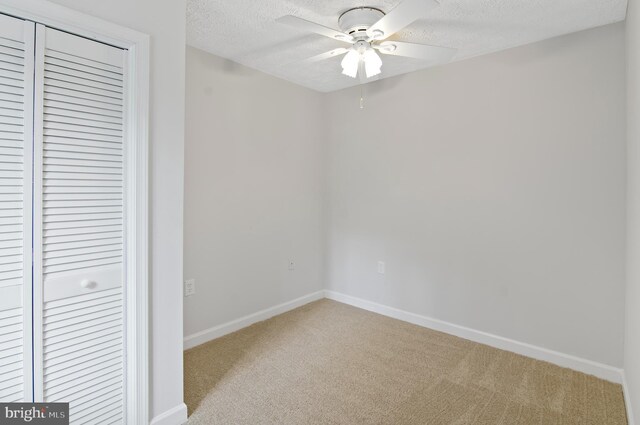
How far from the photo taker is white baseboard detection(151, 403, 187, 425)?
5.63ft

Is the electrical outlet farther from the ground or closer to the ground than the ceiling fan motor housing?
closer to the ground

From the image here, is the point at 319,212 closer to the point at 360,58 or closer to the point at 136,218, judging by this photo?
the point at 360,58

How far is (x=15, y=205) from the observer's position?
52.1 inches

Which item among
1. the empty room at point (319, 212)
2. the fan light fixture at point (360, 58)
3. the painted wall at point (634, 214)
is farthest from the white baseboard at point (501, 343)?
the fan light fixture at point (360, 58)

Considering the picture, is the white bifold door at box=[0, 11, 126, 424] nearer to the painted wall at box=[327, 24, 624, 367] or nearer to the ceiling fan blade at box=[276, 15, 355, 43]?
the ceiling fan blade at box=[276, 15, 355, 43]

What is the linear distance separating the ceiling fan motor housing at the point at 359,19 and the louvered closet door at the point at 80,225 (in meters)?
1.24

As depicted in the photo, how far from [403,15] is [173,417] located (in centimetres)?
231

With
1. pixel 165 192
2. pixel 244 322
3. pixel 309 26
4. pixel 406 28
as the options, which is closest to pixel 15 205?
pixel 165 192

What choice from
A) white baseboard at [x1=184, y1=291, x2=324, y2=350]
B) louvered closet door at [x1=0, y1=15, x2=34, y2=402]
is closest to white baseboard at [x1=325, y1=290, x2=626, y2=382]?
white baseboard at [x1=184, y1=291, x2=324, y2=350]

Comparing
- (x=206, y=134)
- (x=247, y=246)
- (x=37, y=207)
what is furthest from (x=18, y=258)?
(x=247, y=246)

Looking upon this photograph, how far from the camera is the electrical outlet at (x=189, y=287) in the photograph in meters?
2.59

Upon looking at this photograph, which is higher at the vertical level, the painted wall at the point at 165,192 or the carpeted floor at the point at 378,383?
the painted wall at the point at 165,192

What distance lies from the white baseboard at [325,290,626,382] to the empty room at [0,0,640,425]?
0.02 m

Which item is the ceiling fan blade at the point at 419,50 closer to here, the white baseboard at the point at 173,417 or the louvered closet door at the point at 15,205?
the louvered closet door at the point at 15,205
